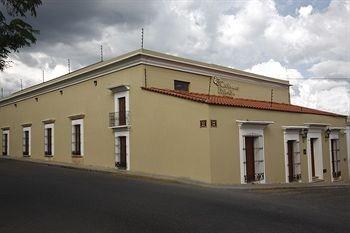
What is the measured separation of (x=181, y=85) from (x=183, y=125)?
4982 millimetres

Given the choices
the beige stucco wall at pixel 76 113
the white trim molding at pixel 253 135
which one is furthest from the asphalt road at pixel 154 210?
the beige stucco wall at pixel 76 113

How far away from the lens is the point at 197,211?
9.84 meters

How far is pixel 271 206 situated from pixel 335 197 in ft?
14.7

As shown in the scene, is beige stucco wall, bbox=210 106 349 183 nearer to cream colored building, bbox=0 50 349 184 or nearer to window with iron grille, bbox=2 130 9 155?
cream colored building, bbox=0 50 349 184

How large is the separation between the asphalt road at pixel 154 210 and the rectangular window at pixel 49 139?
1388cm

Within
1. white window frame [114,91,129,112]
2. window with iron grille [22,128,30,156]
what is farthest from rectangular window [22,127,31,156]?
white window frame [114,91,129,112]

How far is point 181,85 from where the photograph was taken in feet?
74.0

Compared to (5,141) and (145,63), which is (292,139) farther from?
(5,141)

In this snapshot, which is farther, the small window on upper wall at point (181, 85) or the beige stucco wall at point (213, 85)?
the small window on upper wall at point (181, 85)

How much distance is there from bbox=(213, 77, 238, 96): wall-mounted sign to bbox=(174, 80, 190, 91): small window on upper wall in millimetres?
2372

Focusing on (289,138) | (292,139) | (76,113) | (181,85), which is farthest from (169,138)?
(76,113)

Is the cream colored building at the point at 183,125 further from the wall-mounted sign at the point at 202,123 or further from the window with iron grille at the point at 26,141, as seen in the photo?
the window with iron grille at the point at 26,141

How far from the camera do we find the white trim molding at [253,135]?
17.9 m

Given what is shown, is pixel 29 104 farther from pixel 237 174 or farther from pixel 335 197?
pixel 335 197
